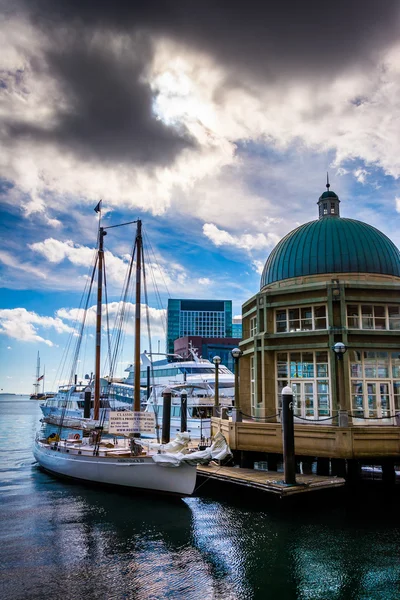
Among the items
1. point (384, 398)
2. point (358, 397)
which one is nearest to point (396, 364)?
point (384, 398)

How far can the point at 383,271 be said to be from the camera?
99.7ft

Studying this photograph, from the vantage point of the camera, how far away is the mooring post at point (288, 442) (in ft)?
64.9

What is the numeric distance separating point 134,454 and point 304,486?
10266 millimetres

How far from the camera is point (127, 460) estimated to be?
79.7 ft

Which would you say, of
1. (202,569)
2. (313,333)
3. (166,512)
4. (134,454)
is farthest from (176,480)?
(313,333)

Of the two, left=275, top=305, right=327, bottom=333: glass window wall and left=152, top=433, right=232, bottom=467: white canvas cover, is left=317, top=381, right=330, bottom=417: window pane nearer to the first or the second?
left=275, top=305, right=327, bottom=333: glass window wall

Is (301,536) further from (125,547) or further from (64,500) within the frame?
(64,500)

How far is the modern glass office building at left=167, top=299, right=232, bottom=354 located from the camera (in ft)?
632

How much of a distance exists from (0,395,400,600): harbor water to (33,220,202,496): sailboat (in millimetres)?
950

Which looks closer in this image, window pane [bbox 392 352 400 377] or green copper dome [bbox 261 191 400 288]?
window pane [bbox 392 352 400 377]

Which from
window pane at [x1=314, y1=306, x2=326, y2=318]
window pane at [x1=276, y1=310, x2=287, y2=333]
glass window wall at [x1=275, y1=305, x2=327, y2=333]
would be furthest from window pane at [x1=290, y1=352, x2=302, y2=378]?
window pane at [x1=314, y1=306, x2=326, y2=318]

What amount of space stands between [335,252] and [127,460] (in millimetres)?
19134

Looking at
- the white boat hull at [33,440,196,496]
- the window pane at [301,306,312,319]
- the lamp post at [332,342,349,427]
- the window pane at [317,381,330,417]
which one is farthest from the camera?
the window pane at [301,306,312,319]

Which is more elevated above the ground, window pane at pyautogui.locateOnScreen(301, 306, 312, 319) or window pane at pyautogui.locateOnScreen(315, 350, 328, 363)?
window pane at pyautogui.locateOnScreen(301, 306, 312, 319)
